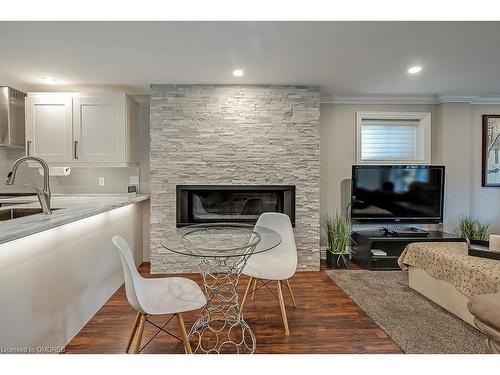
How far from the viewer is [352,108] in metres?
4.26

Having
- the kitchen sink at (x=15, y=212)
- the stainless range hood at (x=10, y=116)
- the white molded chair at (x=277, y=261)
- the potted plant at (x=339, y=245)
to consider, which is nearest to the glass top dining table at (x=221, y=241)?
the white molded chair at (x=277, y=261)

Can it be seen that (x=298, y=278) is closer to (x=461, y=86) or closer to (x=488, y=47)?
(x=488, y=47)

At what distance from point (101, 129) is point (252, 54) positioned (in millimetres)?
2147

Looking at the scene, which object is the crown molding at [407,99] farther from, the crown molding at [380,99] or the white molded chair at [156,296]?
the white molded chair at [156,296]

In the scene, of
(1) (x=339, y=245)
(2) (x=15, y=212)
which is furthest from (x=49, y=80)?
(1) (x=339, y=245)

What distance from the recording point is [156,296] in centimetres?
182

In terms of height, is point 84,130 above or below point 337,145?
above

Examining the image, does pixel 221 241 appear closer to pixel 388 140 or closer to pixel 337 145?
pixel 337 145

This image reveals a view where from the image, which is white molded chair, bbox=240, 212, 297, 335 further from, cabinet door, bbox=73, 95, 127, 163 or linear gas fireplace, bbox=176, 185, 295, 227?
cabinet door, bbox=73, 95, 127, 163

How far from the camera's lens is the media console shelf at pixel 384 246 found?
3.73 metres

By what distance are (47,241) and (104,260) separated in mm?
987

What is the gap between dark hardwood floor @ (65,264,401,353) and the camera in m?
2.02
